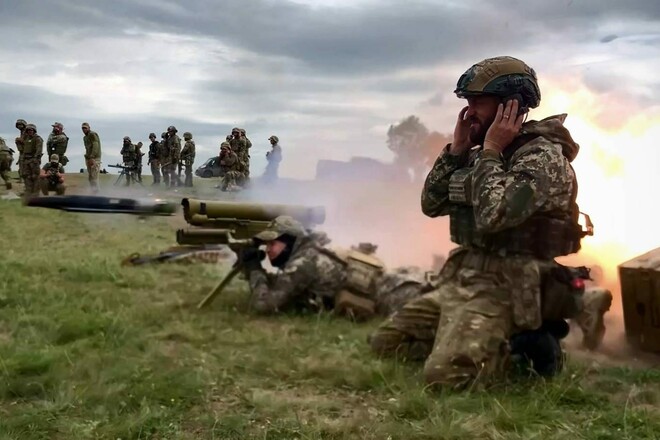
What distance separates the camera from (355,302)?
722 centimetres

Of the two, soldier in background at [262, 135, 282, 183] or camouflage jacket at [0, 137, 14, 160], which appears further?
camouflage jacket at [0, 137, 14, 160]

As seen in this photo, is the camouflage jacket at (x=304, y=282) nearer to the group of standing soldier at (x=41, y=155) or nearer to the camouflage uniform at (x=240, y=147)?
the group of standing soldier at (x=41, y=155)

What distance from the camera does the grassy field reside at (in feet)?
13.4

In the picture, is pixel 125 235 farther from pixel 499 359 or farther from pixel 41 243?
pixel 499 359

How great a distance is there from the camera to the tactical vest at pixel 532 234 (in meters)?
4.94

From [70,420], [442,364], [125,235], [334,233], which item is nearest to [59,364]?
[70,420]

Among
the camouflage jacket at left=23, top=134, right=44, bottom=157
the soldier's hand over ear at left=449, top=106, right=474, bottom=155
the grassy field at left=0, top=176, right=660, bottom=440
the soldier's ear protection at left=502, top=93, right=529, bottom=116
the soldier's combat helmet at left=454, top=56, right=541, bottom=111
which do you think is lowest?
the grassy field at left=0, top=176, right=660, bottom=440

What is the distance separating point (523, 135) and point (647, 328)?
79.3 inches

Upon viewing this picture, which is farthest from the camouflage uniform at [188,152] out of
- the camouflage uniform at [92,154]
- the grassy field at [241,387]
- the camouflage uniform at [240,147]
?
the grassy field at [241,387]

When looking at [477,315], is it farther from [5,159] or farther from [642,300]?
[5,159]

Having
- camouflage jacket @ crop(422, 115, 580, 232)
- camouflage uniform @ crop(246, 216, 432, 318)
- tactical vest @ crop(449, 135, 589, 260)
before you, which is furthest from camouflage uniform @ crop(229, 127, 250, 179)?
camouflage jacket @ crop(422, 115, 580, 232)

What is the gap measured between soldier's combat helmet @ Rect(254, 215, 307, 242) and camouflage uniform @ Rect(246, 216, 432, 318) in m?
0.04

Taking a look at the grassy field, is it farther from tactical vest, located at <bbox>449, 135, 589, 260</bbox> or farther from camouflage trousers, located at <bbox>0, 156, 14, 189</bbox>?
camouflage trousers, located at <bbox>0, 156, 14, 189</bbox>

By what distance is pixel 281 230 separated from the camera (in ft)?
25.2
